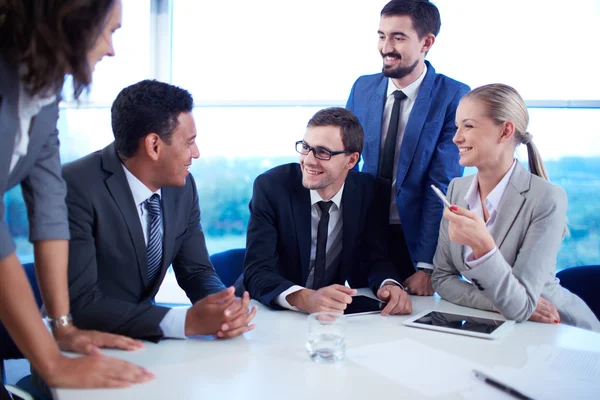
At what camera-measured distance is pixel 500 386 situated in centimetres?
122

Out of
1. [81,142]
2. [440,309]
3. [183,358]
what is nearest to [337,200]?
[440,309]

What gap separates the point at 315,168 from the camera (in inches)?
91.7

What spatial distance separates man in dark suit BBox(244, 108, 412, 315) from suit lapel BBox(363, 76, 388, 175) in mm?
274

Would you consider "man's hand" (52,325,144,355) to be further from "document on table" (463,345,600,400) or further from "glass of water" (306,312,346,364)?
"document on table" (463,345,600,400)

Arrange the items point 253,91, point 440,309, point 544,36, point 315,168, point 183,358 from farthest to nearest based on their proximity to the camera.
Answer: point 253,91
point 544,36
point 315,168
point 440,309
point 183,358

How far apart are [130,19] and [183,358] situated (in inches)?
132

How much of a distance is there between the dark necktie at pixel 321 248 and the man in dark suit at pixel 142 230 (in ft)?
1.46

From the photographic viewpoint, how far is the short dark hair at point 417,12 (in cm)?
267

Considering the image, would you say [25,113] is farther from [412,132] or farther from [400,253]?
[400,253]

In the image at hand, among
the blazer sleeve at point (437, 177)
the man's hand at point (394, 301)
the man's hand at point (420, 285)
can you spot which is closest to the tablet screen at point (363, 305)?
the man's hand at point (394, 301)

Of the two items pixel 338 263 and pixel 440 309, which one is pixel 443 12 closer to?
pixel 338 263

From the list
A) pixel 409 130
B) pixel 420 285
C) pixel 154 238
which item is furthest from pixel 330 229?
pixel 154 238

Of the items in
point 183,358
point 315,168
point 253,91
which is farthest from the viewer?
point 253,91

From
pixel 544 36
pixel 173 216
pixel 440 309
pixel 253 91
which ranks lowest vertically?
pixel 440 309
